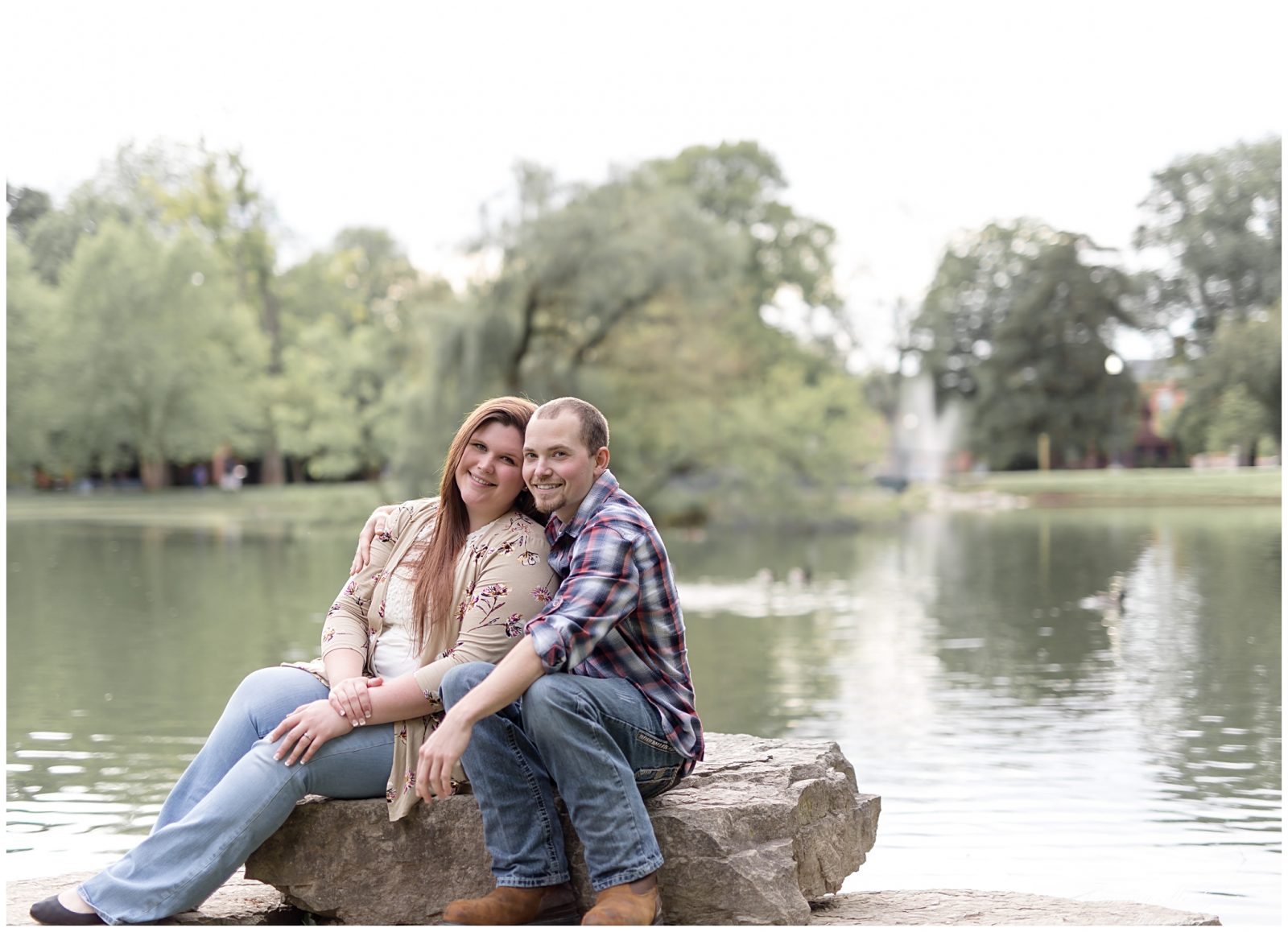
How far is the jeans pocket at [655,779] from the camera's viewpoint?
290cm

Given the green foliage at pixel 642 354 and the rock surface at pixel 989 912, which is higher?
the green foliage at pixel 642 354

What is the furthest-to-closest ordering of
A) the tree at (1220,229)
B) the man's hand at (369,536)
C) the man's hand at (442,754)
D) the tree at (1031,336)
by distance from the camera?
the tree at (1031,336) < the tree at (1220,229) < the man's hand at (369,536) < the man's hand at (442,754)

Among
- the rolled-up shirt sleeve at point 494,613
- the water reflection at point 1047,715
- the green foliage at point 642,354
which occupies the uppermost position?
the green foliage at point 642,354

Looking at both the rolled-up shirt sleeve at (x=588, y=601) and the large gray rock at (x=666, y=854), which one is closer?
the rolled-up shirt sleeve at (x=588, y=601)

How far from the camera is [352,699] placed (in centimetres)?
287

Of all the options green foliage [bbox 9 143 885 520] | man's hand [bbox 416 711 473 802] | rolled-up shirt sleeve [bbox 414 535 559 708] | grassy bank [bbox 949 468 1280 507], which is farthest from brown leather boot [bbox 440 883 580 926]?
grassy bank [bbox 949 468 1280 507]

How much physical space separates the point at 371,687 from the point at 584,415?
0.73 meters

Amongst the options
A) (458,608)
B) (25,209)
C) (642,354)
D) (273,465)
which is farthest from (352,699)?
(273,465)

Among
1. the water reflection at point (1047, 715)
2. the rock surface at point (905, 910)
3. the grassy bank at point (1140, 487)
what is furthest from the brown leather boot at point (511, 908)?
the grassy bank at point (1140, 487)

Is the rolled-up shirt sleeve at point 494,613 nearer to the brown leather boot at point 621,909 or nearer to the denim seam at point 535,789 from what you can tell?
the denim seam at point 535,789

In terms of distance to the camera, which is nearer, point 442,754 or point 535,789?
point 442,754

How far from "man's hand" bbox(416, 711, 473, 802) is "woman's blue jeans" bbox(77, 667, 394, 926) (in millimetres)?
264

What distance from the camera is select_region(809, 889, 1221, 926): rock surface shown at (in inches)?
120

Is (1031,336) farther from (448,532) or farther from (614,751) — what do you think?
(614,751)
